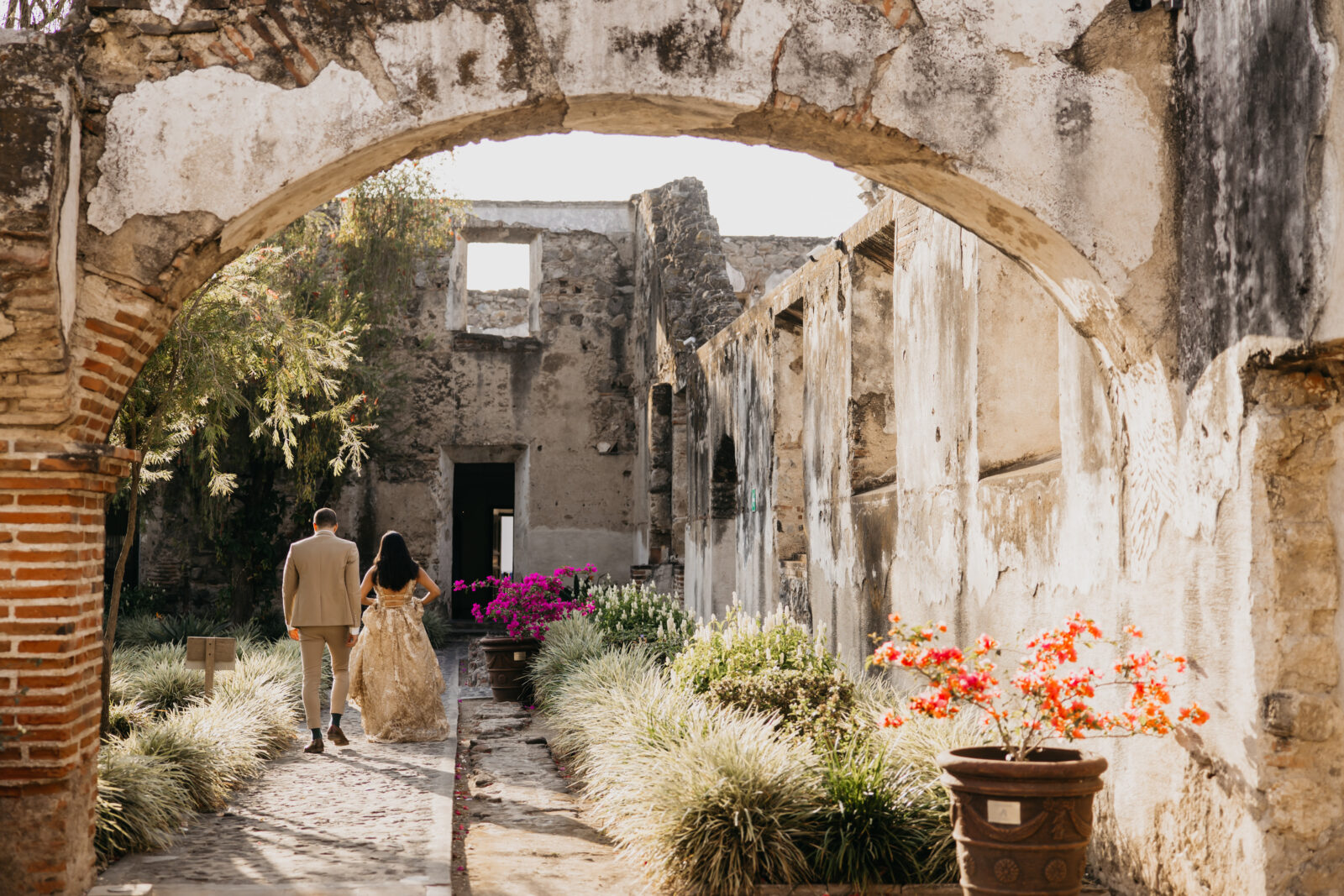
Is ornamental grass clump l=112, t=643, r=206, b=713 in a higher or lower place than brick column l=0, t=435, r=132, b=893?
lower

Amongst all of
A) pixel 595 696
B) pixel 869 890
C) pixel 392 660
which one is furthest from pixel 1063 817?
pixel 392 660

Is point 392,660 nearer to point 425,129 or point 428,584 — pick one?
point 428,584

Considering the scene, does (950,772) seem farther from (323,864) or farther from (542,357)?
(542,357)

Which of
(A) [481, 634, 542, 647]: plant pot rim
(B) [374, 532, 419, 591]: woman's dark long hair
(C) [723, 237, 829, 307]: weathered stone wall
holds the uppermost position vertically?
(C) [723, 237, 829, 307]: weathered stone wall

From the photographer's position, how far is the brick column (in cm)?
443

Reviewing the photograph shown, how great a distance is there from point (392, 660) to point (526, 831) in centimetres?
272

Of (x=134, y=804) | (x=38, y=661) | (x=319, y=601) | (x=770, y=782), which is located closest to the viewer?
(x=38, y=661)

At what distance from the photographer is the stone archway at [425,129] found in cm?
449

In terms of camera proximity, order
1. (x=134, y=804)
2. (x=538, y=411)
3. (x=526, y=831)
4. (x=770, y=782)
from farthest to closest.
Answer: (x=538, y=411) < (x=526, y=831) < (x=134, y=804) < (x=770, y=782)

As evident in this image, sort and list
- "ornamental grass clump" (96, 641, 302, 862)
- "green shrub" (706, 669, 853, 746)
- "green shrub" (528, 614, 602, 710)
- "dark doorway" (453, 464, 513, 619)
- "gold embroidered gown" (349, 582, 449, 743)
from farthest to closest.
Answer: "dark doorway" (453, 464, 513, 619), "green shrub" (528, 614, 602, 710), "gold embroidered gown" (349, 582, 449, 743), "green shrub" (706, 669, 853, 746), "ornamental grass clump" (96, 641, 302, 862)

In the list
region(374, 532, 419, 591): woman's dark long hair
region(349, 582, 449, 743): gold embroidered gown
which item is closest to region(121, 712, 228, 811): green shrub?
region(349, 582, 449, 743): gold embroidered gown

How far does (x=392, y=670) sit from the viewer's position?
8.77m

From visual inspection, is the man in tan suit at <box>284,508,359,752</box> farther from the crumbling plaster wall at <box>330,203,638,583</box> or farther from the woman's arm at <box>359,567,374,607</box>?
the crumbling plaster wall at <box>330,203,638,583</box>

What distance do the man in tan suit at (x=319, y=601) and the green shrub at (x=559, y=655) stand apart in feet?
5.93
